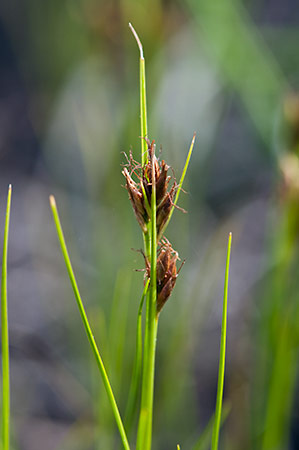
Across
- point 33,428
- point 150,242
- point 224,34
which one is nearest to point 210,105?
point 224,34

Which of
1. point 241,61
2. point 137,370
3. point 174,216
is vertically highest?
point 241,61

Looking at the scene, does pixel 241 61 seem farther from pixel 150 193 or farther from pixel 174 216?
pixel 150 193

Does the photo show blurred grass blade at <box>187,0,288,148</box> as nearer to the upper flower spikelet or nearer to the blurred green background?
the blurred green background

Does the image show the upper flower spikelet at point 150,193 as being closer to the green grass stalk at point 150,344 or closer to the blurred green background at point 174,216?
the green grass stalk at point 150,344

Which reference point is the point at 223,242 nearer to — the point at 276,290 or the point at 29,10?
the point at 276,290

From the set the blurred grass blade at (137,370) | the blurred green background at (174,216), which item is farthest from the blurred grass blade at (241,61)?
the blurred grass blade at (137,370)

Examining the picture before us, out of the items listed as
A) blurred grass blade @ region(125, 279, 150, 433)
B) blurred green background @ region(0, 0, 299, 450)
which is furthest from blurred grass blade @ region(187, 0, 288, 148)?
blurred grass blade @ region(125, 279, 150, 433)

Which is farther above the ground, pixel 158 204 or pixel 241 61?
pixel 241 61

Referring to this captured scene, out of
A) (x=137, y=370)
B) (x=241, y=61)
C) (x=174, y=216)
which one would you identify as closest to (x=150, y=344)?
(x=137, y=370)

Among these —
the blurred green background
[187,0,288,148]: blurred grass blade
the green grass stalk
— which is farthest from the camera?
[187,0,288,148]: blurred grass blade
